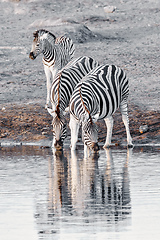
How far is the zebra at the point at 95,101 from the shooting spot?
12.7m

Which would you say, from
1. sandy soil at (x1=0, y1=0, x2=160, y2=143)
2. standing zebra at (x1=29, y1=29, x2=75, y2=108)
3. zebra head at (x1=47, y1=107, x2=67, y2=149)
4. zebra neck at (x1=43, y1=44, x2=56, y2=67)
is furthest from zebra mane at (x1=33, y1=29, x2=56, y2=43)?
zebra head at (x1=47, y1=107, x2=67, y2=149)

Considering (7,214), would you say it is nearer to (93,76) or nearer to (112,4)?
(93,76)

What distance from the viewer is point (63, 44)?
67.5 feet

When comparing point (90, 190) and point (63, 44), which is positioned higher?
point (63, 44)

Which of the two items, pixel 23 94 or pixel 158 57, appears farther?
pixel 158 57

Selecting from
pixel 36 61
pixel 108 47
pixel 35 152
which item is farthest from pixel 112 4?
pixel 35 152

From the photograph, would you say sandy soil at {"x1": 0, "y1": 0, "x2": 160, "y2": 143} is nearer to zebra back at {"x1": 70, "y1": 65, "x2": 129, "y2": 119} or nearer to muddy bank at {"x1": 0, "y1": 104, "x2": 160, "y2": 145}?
muddy bank at {"x1": 0, "y1": 104, "x2": 160, "y2": 145}

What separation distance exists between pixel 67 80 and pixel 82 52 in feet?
38.2

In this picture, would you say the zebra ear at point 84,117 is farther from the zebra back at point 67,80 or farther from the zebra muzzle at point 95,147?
the zebra back at point 67,80

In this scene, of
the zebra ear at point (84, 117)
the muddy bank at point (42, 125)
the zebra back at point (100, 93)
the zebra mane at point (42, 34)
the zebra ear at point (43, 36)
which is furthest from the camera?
the zebra ear at point (43, 36)

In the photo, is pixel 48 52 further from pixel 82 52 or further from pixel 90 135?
pixel 90 135

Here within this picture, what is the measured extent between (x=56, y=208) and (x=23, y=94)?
1349 cm

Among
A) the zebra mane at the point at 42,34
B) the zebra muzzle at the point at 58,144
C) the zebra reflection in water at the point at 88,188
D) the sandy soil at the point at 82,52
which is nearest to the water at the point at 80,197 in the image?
the zebra reflection in water at the point at 88,188

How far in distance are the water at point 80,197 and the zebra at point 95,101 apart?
60 centimetres
